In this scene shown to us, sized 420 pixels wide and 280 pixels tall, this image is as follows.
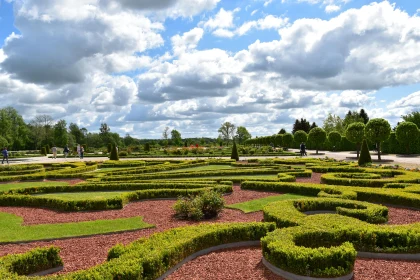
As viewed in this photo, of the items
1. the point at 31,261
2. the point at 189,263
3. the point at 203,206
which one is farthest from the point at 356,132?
the point at 31,261

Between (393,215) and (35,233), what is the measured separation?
30.5 feet

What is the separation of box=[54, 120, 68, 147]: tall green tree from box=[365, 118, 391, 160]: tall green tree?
249 ft

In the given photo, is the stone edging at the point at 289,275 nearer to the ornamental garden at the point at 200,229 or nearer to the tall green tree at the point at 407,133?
the ornamental garden at the point at 200,229

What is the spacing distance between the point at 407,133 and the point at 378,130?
22.9 feet

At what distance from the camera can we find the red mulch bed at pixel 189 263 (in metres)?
5.99

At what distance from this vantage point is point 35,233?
28.1 ft

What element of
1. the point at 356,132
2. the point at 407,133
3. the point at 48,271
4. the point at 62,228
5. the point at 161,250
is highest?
the point at 356,132

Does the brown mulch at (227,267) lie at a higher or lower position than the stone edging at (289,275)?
lower

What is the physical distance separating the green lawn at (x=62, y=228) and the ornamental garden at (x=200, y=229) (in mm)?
24

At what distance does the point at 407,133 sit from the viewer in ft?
125

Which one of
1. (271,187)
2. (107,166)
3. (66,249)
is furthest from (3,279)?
(107,166)

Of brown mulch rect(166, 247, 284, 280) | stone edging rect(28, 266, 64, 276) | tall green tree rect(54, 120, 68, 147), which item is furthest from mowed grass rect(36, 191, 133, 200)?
tall green tree rect(54, 120, 68, 147)

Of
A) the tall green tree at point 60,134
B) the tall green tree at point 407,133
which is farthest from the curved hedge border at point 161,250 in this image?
the tall green tree at point 60,134

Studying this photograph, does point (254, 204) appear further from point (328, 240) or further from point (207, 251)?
point (328, 240)
